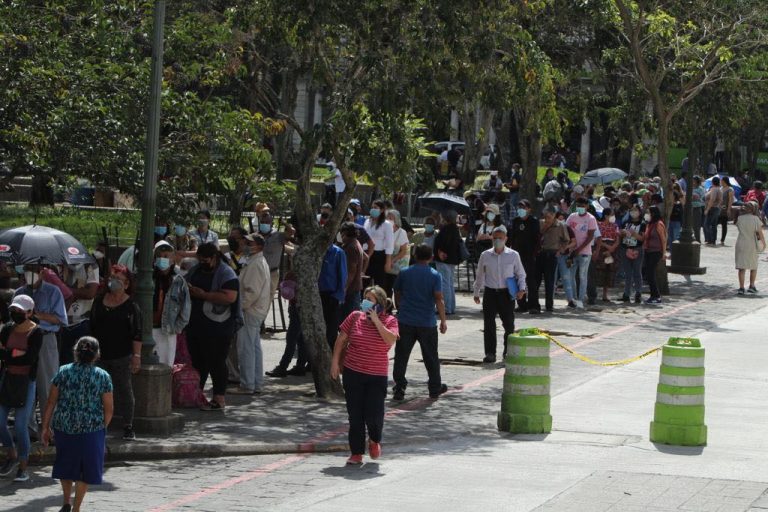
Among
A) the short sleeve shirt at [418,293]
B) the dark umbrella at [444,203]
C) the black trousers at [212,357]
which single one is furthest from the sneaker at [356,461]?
the dark umbrella at [444,203]

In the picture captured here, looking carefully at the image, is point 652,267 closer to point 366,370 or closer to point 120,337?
point 366,370

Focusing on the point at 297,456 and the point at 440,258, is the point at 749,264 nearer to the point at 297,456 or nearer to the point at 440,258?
the point at 440,258

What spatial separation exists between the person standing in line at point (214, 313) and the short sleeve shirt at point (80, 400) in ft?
13.7

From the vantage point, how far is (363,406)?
490 inches

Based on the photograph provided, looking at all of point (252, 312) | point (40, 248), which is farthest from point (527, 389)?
point (40, 248)

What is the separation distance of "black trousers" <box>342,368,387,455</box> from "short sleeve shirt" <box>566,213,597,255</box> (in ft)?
39.1

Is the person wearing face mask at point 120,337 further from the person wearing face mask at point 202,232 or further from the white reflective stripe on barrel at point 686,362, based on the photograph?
the white reflective stripe on barrel at point 686,362

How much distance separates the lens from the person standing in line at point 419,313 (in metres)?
15.6

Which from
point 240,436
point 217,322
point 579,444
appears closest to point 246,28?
point 217,322

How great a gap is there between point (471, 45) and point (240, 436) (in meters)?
5.16

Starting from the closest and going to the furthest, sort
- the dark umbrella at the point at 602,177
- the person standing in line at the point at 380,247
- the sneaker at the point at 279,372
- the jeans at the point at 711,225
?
the sneaker at the point at 279,372, the person standing in line at the point at 380,247, the jeans at the point at 711,225, the dark umbrella at the point at 602,177

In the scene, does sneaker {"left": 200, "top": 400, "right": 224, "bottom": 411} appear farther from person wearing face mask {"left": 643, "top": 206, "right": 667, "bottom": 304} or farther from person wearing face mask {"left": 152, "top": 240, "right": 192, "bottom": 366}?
Answer: person wearing face mask {"left": 643, "top": 206, "right": 667, "bottom": 304}

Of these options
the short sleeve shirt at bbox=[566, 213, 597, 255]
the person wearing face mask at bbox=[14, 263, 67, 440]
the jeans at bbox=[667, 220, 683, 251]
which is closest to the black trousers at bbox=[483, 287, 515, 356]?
the short sleeve shirt at bbox=[566, 213, 597, 255]

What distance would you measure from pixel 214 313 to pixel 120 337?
5.87ft
